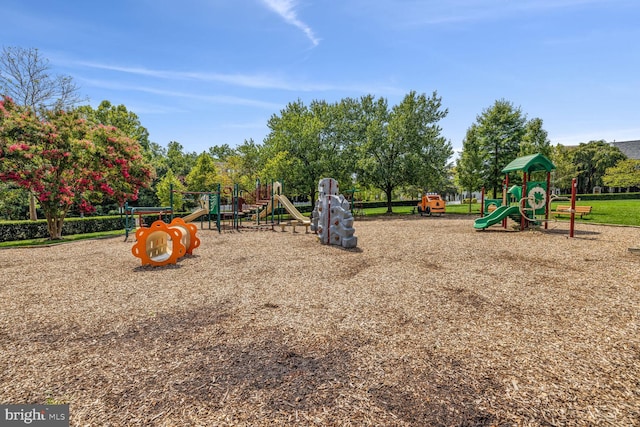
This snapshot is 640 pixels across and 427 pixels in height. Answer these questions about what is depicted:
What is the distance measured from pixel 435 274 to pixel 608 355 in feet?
11.7

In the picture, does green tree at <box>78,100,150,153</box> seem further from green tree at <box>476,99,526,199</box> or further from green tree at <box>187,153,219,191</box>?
green tree at <box>476,99,526,199</box>

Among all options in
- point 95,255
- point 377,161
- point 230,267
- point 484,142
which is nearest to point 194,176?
point 377,161

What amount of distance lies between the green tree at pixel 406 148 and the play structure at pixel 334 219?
15.4 meters

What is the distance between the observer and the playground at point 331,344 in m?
2.76

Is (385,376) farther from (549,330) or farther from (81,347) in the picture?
(81,347)

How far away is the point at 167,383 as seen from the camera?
3125 mm

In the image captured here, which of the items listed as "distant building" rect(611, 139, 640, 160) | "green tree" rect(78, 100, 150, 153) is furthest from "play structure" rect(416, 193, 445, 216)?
"distant building" rect(611, 139, 640, 160)

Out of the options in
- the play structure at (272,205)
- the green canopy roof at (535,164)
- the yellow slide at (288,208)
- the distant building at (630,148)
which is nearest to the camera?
the green canopy roof at (535,164)

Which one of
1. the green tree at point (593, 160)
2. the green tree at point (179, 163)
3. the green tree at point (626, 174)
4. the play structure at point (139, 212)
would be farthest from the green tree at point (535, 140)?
the green tree at point (179, 163)

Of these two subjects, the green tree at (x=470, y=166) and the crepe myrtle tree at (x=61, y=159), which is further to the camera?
the green tree at (x=470, y=166)

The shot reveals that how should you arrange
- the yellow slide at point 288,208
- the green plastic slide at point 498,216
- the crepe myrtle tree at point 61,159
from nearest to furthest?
the crepe myrtle tree at point 61,159 < the green plastic slide at point 498,216 < the yellow slide at point 288,208

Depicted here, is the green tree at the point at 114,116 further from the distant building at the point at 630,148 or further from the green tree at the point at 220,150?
the distant building at the point at 630,148

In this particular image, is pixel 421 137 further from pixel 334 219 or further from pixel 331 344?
pixel 331 344

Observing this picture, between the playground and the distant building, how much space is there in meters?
76.8
